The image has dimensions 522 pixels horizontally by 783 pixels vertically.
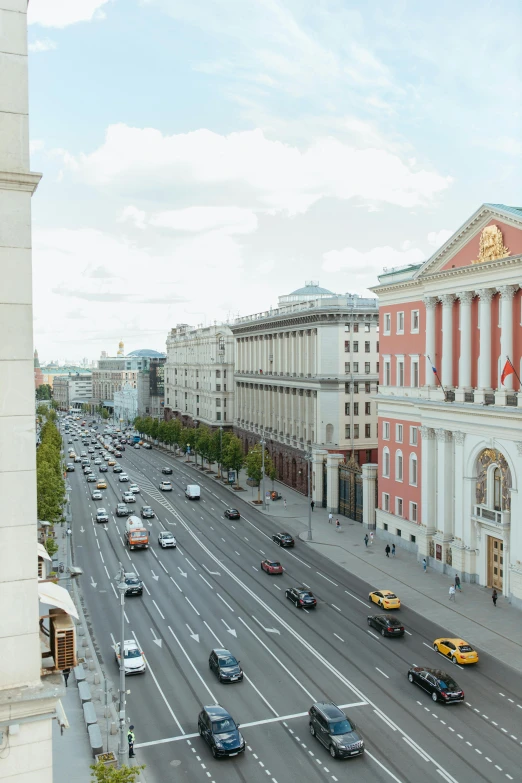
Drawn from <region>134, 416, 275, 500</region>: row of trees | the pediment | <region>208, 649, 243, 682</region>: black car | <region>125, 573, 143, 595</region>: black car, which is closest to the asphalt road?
<region>208, 649, 243, 682</region>: black car

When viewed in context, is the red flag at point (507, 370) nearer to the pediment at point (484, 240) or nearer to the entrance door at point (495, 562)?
the pediment at point (484, 240)

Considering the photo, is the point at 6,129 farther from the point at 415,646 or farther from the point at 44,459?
the point at 44,459

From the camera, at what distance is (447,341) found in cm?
5828

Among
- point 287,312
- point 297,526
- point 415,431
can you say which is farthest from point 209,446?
point 415,431

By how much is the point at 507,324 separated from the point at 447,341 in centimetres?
826

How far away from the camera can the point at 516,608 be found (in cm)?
4794

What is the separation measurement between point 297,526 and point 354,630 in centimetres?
3135

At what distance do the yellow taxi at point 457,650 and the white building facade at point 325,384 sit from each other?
4103 cm

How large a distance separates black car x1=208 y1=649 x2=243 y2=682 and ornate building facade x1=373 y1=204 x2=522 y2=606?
21.8m

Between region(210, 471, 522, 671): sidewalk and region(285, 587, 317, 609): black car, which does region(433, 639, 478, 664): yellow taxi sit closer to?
region(210, 471, 522, 671): sidewalk

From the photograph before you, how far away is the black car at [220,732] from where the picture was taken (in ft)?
95.6

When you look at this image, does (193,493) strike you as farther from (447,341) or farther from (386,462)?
(447,341)

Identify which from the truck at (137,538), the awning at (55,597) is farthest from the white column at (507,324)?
the awning at (55,597)

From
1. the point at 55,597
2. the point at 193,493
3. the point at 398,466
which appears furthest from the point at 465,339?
the point at 193,493
